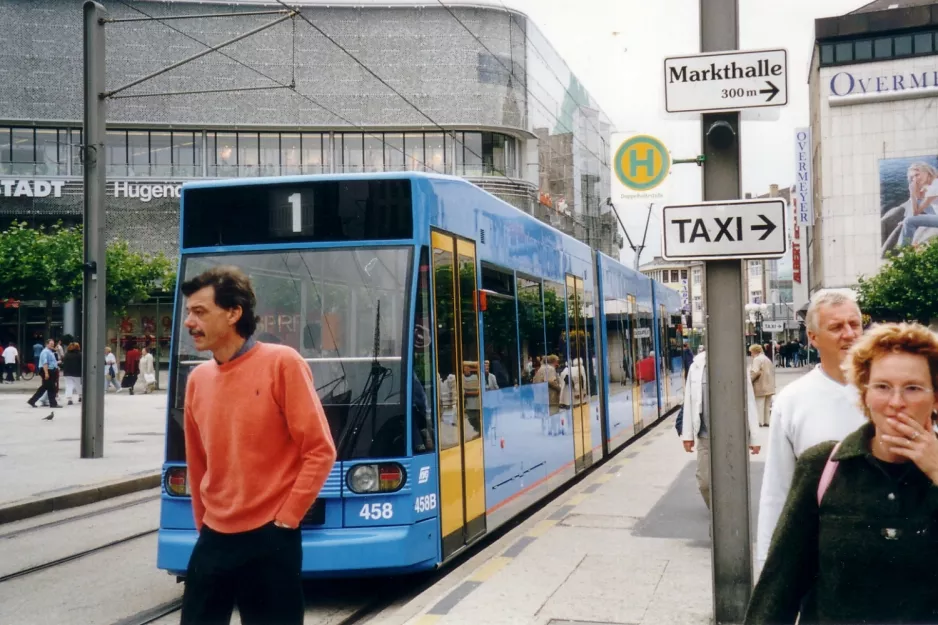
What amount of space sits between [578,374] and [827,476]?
984 centimetres

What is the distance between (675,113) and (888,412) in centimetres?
340

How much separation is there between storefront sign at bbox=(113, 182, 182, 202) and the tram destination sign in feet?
142

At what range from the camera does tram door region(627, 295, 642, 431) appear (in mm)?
17891

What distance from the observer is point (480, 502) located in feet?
26.0

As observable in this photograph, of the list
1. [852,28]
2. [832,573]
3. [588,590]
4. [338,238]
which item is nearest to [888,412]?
[832,573]

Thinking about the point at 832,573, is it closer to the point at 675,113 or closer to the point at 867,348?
the point at 867,348

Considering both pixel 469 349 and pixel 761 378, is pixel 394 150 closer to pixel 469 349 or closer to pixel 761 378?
pixel 761 378

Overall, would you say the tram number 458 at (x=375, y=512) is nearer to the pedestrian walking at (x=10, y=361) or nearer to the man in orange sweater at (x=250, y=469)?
the man in orange sweater at (x=250, y=469)

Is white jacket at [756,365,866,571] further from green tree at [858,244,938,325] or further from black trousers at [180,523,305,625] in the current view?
green tree at [858,244,938,325]

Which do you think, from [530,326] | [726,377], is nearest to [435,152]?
[530,326]

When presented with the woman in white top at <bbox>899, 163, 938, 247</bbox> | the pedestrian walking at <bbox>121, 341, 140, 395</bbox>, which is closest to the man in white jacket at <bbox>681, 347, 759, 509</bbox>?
the pedestrian walking at <bbox>121, 341, 140, 395</bbox>

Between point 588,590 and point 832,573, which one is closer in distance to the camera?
point 832,573

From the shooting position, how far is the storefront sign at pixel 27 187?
45.7 m

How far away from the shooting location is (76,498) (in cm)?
1171
